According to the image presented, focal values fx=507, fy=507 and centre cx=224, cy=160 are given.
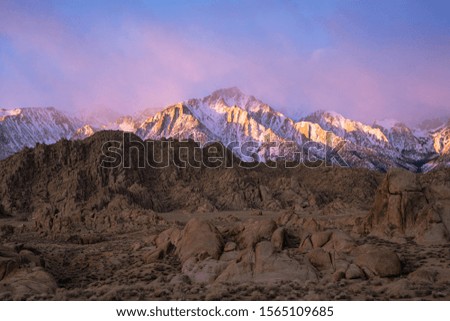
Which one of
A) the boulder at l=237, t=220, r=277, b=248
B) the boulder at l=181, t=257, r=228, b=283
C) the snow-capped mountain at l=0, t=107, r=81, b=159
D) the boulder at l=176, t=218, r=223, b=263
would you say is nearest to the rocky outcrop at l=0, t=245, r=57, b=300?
the boulder at l=181, t=257, r=228, b=283

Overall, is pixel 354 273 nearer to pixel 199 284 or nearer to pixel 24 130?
pixel 199 284

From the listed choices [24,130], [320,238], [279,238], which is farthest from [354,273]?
[24,130]

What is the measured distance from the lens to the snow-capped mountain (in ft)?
530

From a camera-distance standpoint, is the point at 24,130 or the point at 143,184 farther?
the point at 24,130

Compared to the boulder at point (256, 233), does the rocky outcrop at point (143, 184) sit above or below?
above

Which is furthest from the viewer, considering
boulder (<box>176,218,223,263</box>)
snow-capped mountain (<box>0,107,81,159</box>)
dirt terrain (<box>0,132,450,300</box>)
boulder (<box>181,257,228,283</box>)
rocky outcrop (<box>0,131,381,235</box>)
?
snow-capped mountain (<box>0,107,81,159</box>)

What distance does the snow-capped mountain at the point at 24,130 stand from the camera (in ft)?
530

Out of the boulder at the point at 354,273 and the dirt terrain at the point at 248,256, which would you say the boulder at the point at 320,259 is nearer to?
the dirt terrain at the point at 248,256

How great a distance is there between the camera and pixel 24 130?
177750mm

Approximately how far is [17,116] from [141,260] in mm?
176160

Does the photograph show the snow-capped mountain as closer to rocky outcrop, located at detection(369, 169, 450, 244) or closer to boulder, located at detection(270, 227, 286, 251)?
boulder, located at detection(270, 227, 286, 251)

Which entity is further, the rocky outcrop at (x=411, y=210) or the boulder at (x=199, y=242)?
the rocky outcrop at (x=411, y=210)

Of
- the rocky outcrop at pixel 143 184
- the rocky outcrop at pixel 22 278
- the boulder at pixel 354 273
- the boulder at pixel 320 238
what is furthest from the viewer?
the rocky outcrop at pixel 143 184

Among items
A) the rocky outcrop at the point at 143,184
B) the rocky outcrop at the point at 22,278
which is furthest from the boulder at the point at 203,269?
the rocky outcrop at the point at 143,184
